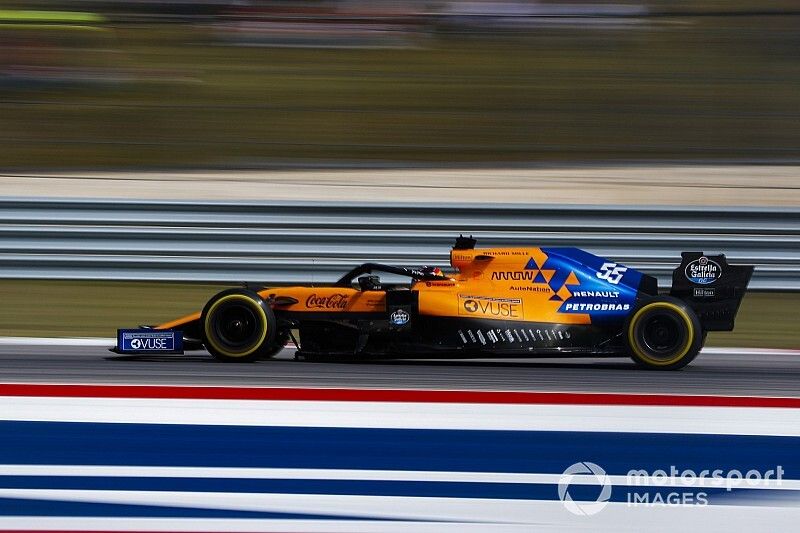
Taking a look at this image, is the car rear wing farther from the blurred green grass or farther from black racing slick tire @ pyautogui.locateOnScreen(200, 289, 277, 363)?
black racing slick tire @ pyautogui.locateOnScreen(200, 289, 277, 363)

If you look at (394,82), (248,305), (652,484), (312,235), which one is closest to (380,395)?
(248,305)

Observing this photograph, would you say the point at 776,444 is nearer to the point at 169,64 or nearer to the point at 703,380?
the point at 703,380

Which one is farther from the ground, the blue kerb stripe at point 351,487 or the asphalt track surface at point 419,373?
the asphalt track surface at point 419,373

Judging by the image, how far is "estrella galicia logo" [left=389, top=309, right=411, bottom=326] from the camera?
7492mm

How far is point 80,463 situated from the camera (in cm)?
438

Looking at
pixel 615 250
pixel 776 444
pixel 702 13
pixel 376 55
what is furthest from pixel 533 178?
pixel 776 444

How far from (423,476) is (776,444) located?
1.45 metres

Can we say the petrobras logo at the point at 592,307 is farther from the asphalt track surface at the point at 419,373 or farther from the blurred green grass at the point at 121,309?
the blurred green grass at the point at 121,309

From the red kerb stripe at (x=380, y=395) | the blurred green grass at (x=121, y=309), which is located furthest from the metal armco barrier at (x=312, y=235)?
the red kerb stripe at (x=380, y=395)

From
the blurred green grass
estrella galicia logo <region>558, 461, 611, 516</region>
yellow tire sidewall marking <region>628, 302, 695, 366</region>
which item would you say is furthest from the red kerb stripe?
the blurred green grass

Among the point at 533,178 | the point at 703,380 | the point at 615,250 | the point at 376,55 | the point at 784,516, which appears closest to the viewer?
the point at 784,516

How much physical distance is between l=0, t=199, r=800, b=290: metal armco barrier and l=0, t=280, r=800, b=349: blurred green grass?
177mm

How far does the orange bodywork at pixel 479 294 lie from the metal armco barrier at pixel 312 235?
2675 mm

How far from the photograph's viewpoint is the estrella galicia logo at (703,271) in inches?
296
